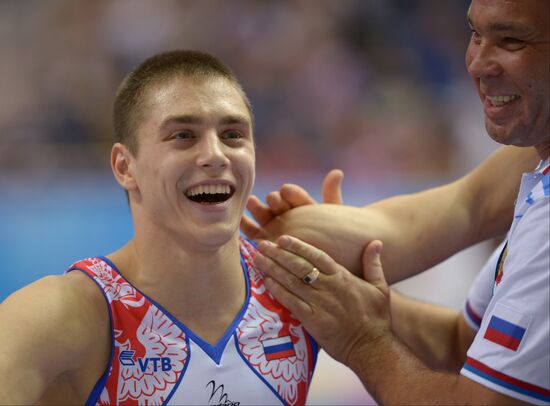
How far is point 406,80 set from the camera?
11.7m

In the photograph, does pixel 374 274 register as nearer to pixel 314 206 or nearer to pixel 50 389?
pixel 314 206

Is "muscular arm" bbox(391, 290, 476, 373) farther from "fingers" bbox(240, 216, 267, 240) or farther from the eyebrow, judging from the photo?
the eyebrow

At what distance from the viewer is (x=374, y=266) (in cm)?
373

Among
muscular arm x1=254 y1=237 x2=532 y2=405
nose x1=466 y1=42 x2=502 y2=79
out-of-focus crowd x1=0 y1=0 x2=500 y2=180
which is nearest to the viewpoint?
nose x1=466 y1=42 x2=502 y2=79

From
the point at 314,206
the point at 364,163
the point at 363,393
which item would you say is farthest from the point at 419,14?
the point at 314,206

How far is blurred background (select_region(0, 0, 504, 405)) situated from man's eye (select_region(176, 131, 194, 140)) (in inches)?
188

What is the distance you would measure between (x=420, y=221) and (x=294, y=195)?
627 millimetres

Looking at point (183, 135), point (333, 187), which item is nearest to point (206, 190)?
point (183, 135)

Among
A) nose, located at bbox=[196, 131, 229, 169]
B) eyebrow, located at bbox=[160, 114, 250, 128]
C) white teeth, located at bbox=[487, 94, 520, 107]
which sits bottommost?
nose, located at bbox=[196, 131, 229, 169]

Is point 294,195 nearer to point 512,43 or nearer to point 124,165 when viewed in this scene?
point 124,165

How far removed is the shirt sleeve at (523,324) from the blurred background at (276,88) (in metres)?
5.55

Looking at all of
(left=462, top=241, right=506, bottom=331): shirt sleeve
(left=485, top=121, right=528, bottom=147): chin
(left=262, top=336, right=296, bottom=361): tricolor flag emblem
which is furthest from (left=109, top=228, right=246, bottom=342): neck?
(left=462, top=241, right=506, bottom=331): shirt sleeve

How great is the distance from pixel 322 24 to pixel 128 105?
29.8 ft

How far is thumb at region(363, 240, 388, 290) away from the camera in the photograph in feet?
12.2
